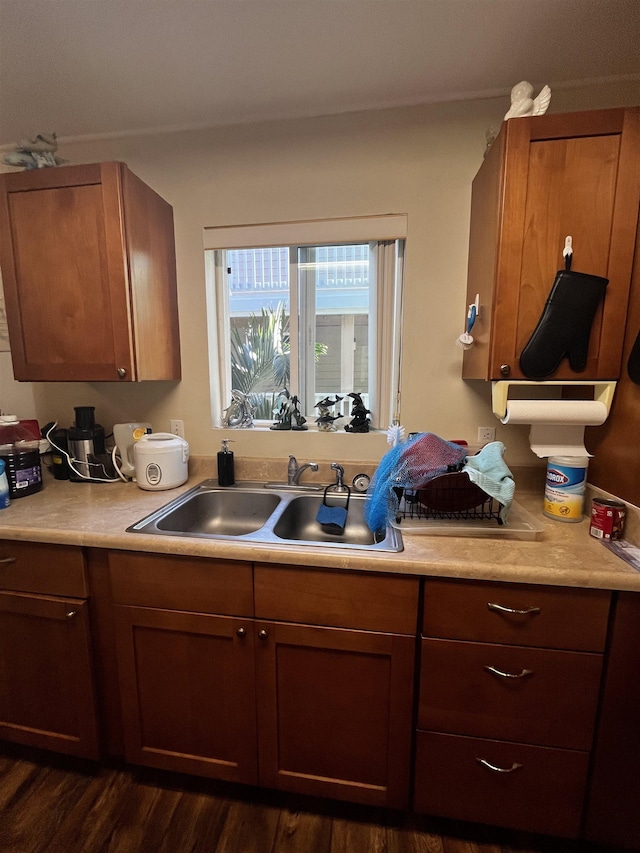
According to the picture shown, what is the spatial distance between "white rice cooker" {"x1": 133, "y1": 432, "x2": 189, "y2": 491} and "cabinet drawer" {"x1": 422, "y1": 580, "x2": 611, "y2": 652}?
1060mm

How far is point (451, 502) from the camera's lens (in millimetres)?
1127

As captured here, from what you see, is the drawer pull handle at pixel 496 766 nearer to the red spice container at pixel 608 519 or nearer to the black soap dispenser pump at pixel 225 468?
the red spice container at pixel 608 519

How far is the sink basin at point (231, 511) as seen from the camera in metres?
1.46

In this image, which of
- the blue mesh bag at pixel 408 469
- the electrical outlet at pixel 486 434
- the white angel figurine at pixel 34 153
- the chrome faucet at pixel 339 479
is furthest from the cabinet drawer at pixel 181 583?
the white angel figurine at pixel 34 153

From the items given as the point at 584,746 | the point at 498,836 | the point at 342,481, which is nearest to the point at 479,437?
the point at 342,481

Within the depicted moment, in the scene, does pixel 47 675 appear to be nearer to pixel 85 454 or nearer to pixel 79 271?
pixel 85 454

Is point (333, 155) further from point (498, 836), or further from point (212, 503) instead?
point (498, 836)

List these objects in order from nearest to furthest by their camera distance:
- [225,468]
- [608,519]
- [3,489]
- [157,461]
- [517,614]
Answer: [517,614], [608,519], [3,489], [157,461], [225,468]

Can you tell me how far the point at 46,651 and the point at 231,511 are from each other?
72 centimetres

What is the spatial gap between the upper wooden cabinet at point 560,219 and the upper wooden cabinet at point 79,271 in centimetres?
126

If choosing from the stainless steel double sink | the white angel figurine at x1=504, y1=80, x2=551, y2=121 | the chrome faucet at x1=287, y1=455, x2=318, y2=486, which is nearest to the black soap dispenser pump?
the stainless steel double sink

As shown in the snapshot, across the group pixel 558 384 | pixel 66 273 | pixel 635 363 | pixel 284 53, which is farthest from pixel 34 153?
pixel 635 363

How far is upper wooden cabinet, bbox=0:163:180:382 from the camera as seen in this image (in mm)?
1269

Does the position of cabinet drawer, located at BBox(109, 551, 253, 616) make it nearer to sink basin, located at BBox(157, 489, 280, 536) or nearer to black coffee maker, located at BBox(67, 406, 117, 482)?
sink basin, located at BBox(157, 489, 280, 536)
